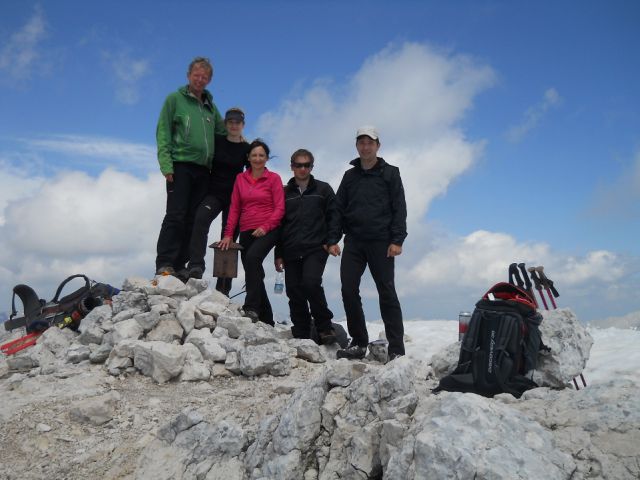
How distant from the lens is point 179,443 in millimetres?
4223

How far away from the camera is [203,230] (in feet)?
27.6

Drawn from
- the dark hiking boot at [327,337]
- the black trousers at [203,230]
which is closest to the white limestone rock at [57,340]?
the black trousers at [203,230]

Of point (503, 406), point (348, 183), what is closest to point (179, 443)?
point (503, 406)

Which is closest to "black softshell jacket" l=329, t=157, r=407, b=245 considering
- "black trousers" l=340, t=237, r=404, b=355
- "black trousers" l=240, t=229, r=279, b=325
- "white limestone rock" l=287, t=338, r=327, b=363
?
"black trousers" l=340, t=237, r=404, b=355

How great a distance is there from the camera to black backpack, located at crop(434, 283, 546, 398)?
4770 millimetres

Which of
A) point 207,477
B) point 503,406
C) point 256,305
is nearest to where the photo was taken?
point 503,406

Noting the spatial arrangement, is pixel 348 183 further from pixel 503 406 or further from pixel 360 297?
pixel 503 406

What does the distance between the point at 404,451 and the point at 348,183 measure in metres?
4.95

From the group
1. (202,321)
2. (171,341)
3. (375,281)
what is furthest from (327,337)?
(171,341)

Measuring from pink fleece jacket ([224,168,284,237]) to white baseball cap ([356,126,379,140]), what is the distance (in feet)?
5.81

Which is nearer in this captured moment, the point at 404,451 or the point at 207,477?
the point at 404,451

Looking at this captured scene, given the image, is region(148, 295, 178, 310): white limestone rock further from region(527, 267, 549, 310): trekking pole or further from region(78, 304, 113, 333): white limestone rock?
region(527, 267, 549, 310): trekking pole

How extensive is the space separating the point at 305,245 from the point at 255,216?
1.09 meters

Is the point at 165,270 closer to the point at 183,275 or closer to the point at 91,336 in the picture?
the point at 183,275
